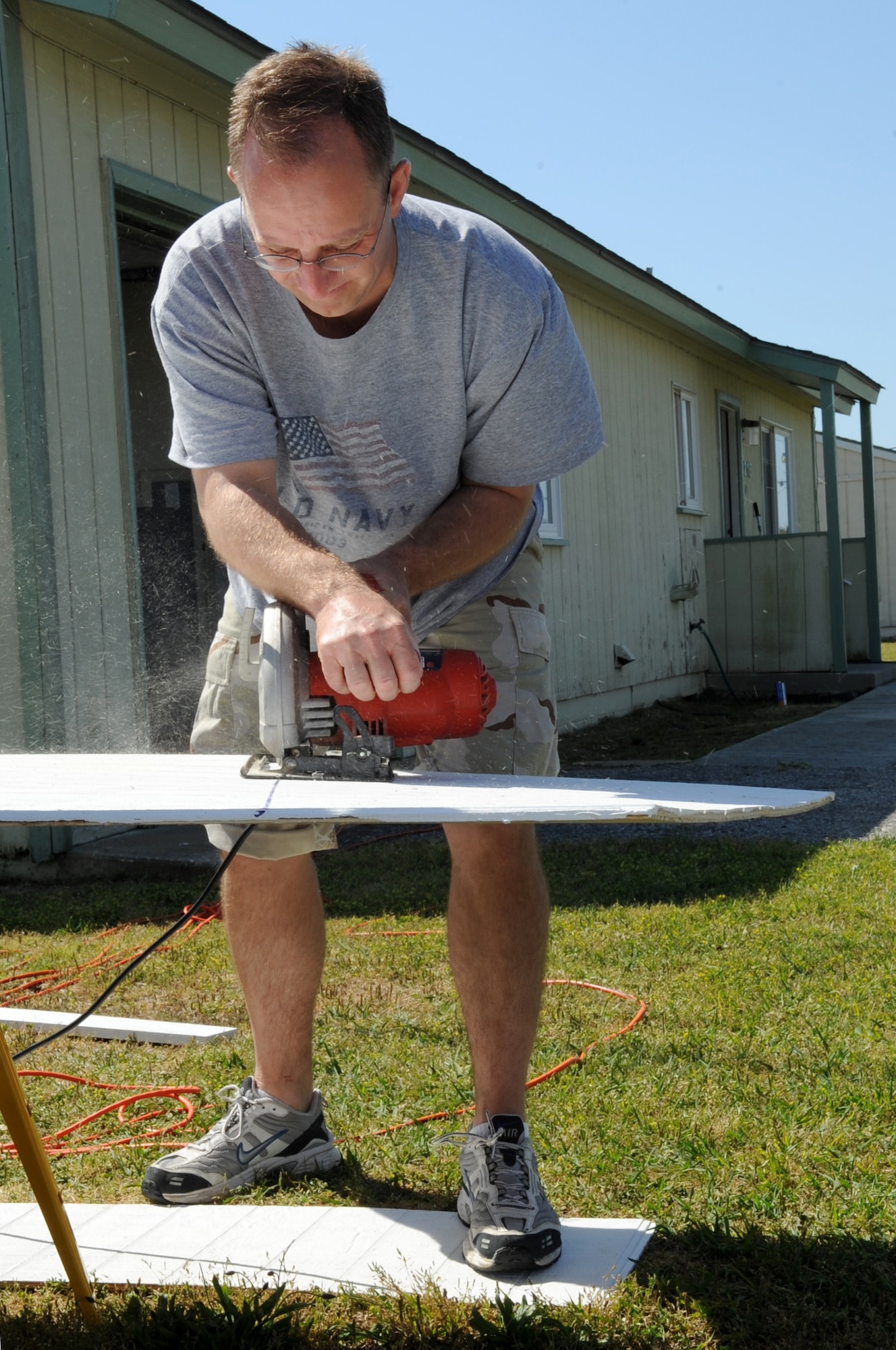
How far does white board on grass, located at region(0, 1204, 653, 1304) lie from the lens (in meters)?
1.96

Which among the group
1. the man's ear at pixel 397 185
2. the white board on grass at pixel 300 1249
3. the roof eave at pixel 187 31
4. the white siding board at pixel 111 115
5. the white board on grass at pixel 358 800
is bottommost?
the white board on grass at pixel 300 1249

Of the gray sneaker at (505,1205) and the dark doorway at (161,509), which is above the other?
the dark doorway at (161,509)

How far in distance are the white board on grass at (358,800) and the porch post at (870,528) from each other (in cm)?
1212

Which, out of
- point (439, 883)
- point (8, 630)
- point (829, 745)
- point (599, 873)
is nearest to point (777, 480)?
point (829, 745)

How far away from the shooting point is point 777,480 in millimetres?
15953

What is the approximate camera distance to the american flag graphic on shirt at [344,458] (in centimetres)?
235

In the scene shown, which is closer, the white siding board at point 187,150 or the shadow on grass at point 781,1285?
the shadow on grass at point 781,1285

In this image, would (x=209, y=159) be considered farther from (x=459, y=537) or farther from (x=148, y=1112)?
(x=148, y=1112)

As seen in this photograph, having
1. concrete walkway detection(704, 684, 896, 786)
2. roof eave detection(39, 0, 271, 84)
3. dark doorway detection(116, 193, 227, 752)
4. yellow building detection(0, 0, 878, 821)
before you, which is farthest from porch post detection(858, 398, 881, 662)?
roof eave detection(39, 0, 271, 84)

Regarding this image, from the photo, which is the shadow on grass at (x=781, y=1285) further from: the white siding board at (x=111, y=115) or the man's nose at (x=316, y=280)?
the white siding board at (x=111, y=115)

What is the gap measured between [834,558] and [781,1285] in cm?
1078

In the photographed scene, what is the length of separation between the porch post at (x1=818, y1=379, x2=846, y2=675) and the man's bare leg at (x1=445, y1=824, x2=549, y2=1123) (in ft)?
34.0

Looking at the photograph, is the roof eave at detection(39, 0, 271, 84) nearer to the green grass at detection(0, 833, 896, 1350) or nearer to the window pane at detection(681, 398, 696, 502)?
the green grass at detection(0, 833, 896, 1350)

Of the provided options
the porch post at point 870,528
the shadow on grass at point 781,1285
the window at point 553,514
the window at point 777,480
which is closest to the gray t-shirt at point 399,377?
the shadow on grass at point 781,1285
